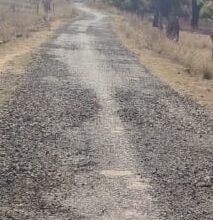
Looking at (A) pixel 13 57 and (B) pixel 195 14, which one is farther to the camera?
(B) pixel 195 14

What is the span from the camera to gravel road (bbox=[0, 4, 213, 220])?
571 cm

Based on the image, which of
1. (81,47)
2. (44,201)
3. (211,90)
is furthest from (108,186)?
(81,47)

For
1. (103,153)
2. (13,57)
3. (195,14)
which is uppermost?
(103,153)

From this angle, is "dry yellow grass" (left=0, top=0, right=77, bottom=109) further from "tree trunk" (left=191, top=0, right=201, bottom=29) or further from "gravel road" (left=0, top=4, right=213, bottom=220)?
"tree trunk" (left=191, top=0, right=201, bottom=29)

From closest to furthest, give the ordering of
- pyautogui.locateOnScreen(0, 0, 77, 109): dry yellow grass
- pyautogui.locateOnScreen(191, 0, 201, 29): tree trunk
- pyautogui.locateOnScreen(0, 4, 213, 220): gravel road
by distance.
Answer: pyautogui.locateOnScreen(0, 4, 213, 220): gravel road → pyautogui.locateOnScreen(0, 0, 77, 109): dry yellow grass → pyautogui.locateOnScreen(191, 0, 201, 29): tree trunk

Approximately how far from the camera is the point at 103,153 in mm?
7668

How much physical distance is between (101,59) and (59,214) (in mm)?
14646

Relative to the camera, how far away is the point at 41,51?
2077cm

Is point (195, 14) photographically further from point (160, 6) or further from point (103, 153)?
point (103, 153)

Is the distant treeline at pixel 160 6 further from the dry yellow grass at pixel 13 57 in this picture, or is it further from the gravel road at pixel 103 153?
the gravel road at pixel 103 153

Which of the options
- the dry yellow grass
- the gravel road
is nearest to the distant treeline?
the dry yellow grass

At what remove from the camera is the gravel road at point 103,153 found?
18.7 ft

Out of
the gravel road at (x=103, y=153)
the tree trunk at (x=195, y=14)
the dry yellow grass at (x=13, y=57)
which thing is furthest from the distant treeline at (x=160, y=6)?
the gravel road at (x=103, y=153)

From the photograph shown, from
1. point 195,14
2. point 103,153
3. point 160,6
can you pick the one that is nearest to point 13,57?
point 103,153
